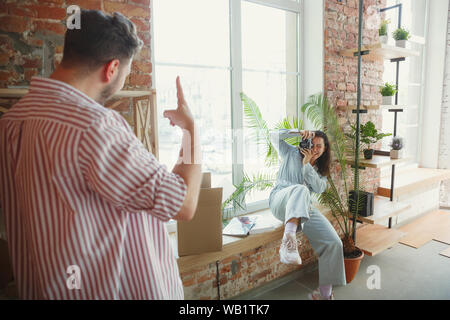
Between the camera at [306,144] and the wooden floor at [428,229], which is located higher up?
the camera at [306,144]

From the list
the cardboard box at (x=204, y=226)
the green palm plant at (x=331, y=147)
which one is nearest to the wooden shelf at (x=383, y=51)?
the green palm plant at (x=331, y=147)

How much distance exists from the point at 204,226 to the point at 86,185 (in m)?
1.05

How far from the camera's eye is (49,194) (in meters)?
0.76

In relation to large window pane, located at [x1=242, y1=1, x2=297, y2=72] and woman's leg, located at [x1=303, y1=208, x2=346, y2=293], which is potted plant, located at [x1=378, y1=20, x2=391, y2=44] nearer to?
large window pane, located at [x1=242, y1=1, x2=297, y2=72]

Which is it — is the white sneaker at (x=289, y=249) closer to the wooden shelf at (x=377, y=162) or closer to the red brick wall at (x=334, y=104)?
the red brick wall at (x=334, y=104)

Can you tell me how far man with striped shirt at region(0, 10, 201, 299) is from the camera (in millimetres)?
733

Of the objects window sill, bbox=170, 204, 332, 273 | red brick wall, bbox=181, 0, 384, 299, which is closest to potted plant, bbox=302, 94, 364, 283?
red brick wall, bbox=181, 0, 384, 299

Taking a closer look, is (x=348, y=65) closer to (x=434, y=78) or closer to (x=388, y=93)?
(x=388, y=93)

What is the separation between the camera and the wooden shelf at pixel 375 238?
2709 millimetres

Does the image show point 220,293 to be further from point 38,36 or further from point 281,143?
point 38,36

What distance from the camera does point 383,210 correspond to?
2.96m

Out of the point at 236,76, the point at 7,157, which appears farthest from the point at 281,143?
the point at 7,157

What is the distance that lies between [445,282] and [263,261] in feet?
4.95

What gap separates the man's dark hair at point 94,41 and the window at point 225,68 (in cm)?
132
